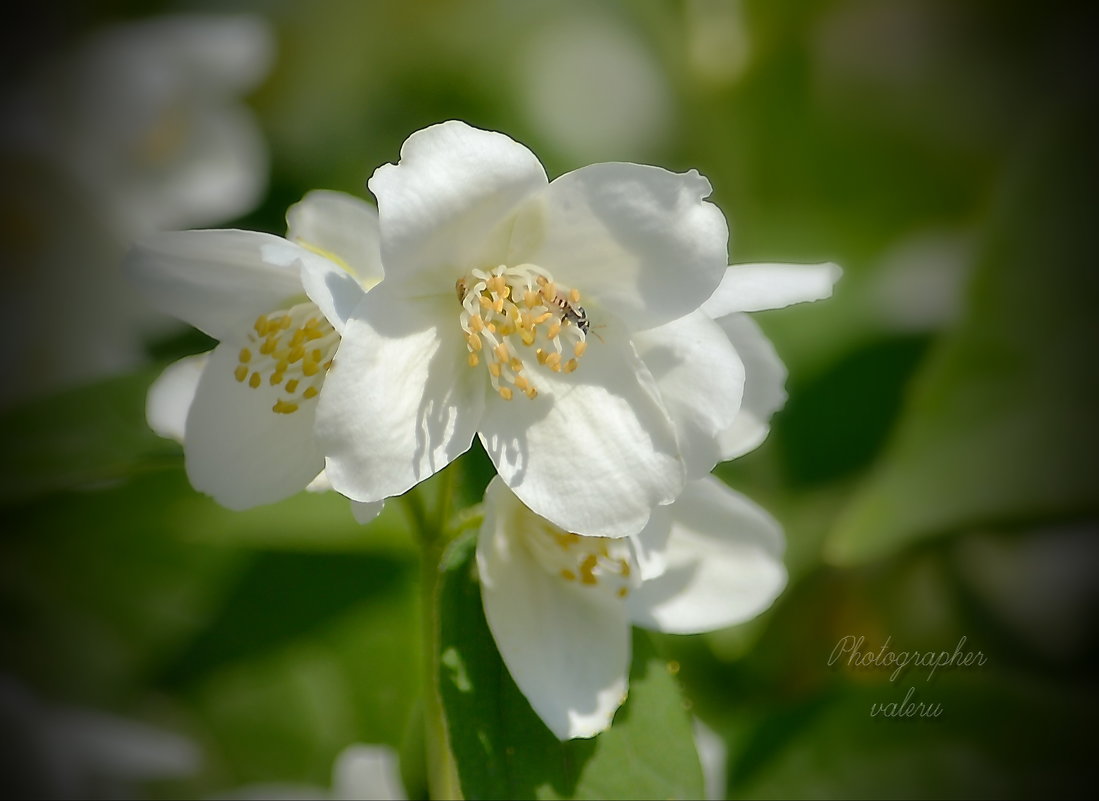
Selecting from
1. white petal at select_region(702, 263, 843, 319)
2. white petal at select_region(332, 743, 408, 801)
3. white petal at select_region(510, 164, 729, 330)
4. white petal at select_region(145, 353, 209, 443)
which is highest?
white petal at select_region(510, 164, 729, 330)

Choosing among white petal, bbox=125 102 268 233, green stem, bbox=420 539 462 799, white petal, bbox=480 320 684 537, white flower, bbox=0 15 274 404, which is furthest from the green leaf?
white petal, bbox=125 102 268 233

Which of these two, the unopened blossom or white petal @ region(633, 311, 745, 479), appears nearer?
white petal @ region(633, 311, 745, 479)

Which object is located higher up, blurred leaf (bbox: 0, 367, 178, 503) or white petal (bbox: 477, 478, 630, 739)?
white petal (bbox: 477, 478, 630, 739)

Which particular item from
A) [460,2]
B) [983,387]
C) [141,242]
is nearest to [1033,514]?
[983,387]

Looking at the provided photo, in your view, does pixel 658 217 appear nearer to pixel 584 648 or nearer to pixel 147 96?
pixel 584 648

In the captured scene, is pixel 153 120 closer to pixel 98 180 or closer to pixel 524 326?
pixel 98 180

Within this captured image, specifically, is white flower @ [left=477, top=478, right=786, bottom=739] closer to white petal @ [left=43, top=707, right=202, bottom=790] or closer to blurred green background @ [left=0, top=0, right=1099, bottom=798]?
blurred green background @ [left=0, top=0, right=1099, bottom=798]

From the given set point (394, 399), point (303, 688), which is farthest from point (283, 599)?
point (394, 399)
